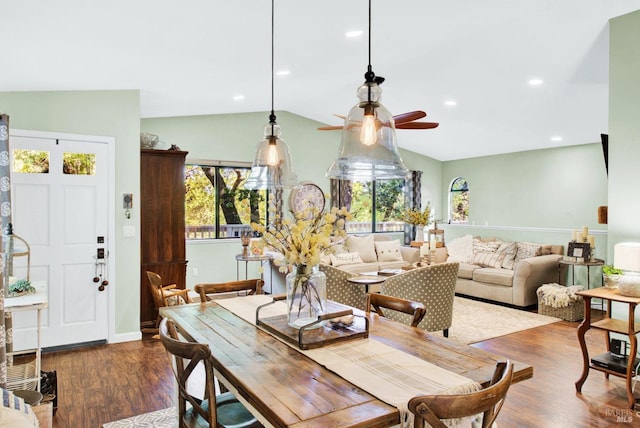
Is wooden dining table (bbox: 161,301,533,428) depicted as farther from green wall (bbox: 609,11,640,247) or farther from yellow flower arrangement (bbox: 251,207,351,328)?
green wall (bbox: 609,11,640,247)

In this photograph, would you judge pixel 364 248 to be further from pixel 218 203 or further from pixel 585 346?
pixel 585 346

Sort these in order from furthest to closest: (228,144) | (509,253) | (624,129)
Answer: (228,144)
(509,253)
(624,129)

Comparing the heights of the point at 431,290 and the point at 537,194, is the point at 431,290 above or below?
below

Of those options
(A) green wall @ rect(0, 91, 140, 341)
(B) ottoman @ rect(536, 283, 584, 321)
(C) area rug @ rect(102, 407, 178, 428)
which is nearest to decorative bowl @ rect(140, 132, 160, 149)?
(A) green wall @ rect(0, 91, 140, 341)

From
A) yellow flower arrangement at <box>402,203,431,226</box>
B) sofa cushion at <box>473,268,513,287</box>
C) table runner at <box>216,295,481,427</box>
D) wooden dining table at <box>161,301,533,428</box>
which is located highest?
yellow flower arrangement at <box>402,203,431,226</box>

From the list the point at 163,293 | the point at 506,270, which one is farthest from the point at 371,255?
the point at 163,293

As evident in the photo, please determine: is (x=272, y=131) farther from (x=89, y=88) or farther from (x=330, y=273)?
(x=89, y=88)

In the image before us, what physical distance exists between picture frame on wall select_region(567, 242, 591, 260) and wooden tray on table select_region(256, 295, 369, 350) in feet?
15.7

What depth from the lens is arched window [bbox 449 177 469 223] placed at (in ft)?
28.9

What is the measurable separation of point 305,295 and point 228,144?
5242 mm

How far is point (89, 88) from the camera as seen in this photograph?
4164 mm

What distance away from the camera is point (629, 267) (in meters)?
3.24

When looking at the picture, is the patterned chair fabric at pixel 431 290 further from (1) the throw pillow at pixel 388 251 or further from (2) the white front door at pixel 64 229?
(1) the throw pillow at pixel 388 251

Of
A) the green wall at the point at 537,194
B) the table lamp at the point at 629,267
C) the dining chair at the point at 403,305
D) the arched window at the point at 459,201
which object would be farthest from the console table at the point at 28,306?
the arched window at the point at 459,201
